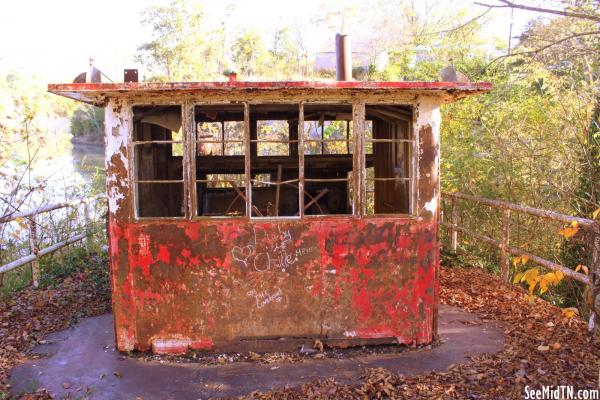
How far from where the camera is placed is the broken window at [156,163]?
5445 mm

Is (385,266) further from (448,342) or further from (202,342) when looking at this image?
(202,342)

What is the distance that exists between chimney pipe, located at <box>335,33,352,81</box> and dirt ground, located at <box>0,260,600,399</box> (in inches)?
121

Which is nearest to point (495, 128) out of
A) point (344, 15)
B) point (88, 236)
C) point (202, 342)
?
point (202, 342)

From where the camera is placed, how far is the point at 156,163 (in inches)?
268

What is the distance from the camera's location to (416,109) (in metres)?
5.16

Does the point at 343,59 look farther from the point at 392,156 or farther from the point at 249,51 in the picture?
the point at 249,51

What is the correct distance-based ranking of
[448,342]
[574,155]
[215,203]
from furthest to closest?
1. [215,203]
2. [574,155]
3. [448,342]

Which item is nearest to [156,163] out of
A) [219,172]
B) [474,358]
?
[219,172]

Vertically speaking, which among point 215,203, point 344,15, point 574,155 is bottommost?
point 215,203

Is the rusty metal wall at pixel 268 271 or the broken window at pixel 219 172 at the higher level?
the broken window at pixel 219 172

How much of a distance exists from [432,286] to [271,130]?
1230 centimetres

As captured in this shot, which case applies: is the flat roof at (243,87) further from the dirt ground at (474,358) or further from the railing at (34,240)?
the railing at (34,240)

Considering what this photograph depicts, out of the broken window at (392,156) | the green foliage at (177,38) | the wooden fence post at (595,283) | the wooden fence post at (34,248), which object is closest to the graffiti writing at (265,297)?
the broken window at (392,156)

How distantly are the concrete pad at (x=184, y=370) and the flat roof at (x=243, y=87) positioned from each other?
2679mm
